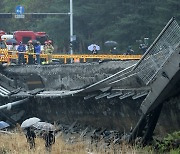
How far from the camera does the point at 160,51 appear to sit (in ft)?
37.2

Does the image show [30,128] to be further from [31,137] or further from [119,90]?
[119,90]

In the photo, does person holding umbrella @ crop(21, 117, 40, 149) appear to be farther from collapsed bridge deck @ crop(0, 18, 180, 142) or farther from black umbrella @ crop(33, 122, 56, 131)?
collapsed bridge deck @ crop(0, 18, 180, 142)

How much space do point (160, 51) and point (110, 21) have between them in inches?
1250

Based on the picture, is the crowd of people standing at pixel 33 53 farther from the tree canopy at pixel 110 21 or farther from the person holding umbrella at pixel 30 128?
the tree canopy at pixel 110 21

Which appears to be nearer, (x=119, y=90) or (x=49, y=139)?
(x=49, y=139)

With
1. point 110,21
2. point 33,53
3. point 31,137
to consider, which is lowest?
point 31,137

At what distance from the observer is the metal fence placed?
35.7 feet

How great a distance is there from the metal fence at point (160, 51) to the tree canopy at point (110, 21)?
2467 cm

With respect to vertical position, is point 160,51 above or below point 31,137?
above

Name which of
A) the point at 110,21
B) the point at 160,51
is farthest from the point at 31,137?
the point at 110,21

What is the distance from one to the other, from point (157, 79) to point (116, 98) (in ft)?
7.99

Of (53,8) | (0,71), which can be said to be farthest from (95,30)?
(0,71)

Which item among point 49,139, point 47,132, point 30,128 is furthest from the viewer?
point 30,128

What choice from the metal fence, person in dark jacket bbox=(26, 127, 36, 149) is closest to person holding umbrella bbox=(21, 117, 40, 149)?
person in dark jacket bbox=(26, 127, 36, 149)
